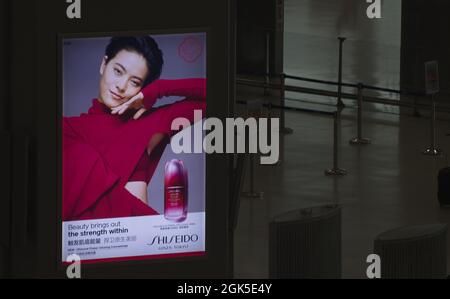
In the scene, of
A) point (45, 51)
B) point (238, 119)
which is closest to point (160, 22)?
point (45, 51)

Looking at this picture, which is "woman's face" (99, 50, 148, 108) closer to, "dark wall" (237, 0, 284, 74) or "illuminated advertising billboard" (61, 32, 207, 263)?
"illuminated advertising billboard" (61, 32, 207, 263)

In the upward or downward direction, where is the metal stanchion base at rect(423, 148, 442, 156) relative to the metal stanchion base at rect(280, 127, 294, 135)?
downward

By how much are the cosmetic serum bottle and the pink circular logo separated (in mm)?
604

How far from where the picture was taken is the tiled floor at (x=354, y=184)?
37.2ft

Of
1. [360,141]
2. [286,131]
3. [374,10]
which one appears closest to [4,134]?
[360,141]

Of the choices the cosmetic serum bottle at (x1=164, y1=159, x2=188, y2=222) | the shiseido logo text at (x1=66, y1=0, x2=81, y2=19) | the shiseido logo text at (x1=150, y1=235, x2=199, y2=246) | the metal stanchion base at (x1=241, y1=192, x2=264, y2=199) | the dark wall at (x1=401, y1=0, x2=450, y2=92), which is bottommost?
the shiseido logo text at (x1=150, y1=235, x2=199, y2=246)

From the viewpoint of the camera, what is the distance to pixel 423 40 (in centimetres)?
1936

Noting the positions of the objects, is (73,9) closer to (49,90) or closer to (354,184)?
(49,90)

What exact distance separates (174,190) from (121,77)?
751 mm

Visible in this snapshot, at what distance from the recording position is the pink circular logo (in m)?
7.30

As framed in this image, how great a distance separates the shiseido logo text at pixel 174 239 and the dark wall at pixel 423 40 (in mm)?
11650

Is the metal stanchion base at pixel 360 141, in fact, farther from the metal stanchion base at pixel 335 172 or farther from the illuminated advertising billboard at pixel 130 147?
the illuminated advertising billboard at pixel 130 147

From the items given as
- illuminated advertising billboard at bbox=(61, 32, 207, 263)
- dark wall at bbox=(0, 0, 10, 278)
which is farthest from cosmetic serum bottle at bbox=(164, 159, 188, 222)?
dark wall at bbox=(0, 0, 10, 278)

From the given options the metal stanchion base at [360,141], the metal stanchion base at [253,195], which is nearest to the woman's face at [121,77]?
the metal stanchion base at [253,195]
